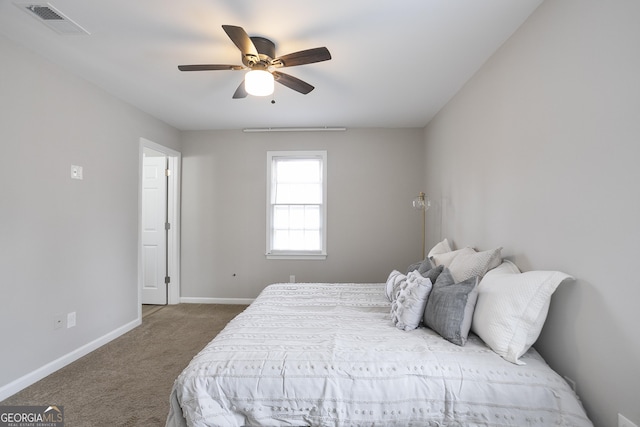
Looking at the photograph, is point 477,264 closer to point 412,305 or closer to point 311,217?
point 412,305

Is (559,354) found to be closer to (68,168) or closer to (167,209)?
(68,168)

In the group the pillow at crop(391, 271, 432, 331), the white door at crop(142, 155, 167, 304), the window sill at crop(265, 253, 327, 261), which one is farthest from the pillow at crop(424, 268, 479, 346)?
the white door at crop(142, 155, 167, 304)

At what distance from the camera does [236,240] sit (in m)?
4.53

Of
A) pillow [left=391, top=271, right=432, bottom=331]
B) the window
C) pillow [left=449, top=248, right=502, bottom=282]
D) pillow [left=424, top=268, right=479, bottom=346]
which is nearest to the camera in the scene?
pillow [left=424, top=268, right=479, bottom=346]

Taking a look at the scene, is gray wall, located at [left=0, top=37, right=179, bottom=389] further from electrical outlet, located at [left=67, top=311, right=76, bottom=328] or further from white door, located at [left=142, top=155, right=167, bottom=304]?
white door, located at [left=142, top=155, right=167, bottom=304]

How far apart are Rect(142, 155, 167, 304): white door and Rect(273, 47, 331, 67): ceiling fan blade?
3.18 m

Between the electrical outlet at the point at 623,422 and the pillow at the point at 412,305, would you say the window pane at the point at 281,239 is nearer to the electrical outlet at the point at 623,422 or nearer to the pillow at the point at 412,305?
the pillow at the point at 412,305

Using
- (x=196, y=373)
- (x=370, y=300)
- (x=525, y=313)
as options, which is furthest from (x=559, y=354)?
(x=196, y=373)

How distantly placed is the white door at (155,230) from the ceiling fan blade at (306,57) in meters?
3.18

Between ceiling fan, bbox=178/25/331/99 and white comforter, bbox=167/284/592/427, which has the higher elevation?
ceiling fan, bbox=178/25/331/99

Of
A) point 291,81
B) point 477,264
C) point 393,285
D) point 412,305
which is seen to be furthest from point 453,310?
point 291,81

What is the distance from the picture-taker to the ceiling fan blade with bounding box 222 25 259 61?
1.77m

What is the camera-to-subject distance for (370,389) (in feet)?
4.88

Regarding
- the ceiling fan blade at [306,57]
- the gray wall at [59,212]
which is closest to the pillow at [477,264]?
the ceiling fan blade at [306,57]
